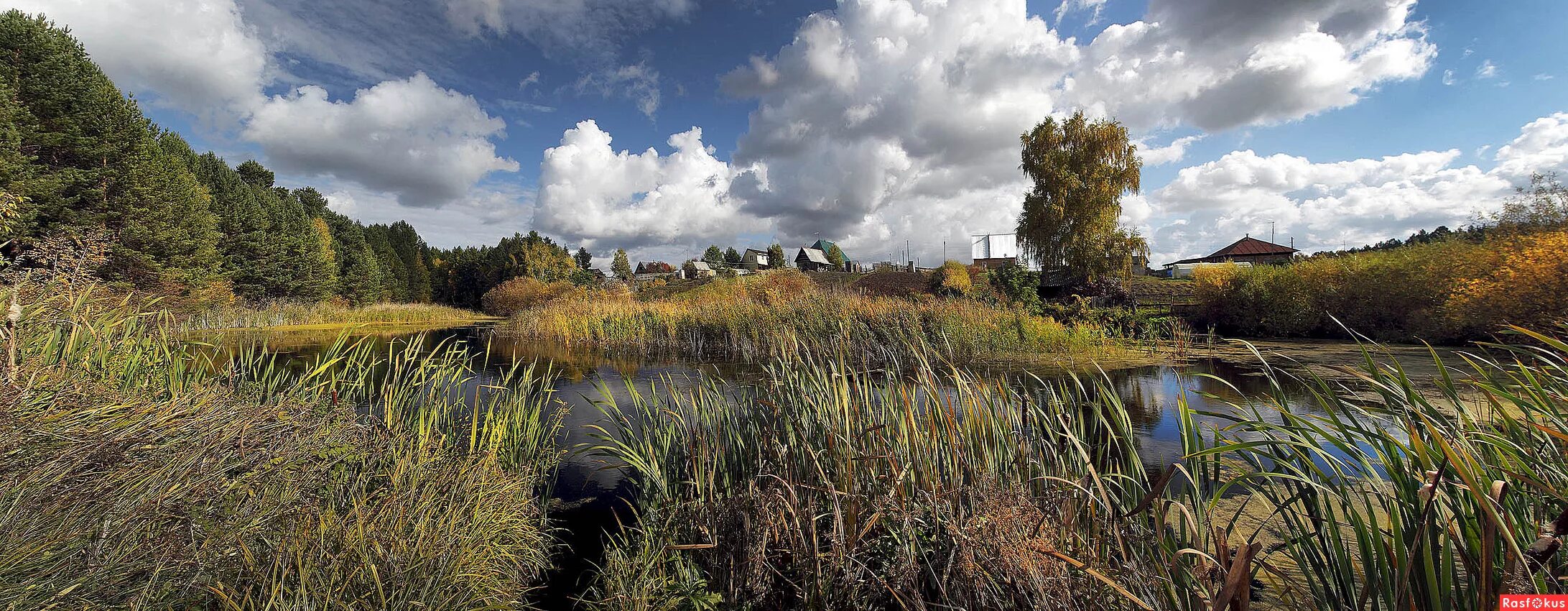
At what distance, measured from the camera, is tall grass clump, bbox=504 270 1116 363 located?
392 inches

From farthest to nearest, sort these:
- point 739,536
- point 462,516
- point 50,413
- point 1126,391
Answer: point 1126,391 → point 739,536 → point 462,516 → point 50,413

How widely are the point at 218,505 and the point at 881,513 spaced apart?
224 cm

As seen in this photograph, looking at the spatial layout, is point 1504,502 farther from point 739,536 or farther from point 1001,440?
point 739,536

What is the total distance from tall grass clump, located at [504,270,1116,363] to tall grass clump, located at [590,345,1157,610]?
4407 mm

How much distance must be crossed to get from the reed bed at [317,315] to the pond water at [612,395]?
12.9 feet

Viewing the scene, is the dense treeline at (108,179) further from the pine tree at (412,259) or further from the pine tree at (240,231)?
the pine tree at (412,259)

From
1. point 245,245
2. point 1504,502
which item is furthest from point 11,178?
point 1504,502

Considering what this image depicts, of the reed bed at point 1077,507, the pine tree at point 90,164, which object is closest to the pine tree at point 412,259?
the pine tree at point 90,164

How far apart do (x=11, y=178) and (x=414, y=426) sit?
19.5 metres

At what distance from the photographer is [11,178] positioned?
13117 millimetres

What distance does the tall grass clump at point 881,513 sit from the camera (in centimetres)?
190

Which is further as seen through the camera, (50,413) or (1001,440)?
(1001,440)

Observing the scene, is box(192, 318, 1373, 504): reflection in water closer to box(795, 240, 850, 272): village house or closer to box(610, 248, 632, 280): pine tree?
box(610, 248, 632, 280): pine tree

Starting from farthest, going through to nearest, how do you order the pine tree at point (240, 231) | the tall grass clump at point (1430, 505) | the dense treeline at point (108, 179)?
the pine tree at point (240, 231)
the dense treeline at point (108, 179)
the tall grass clump at point (1430, 505)
